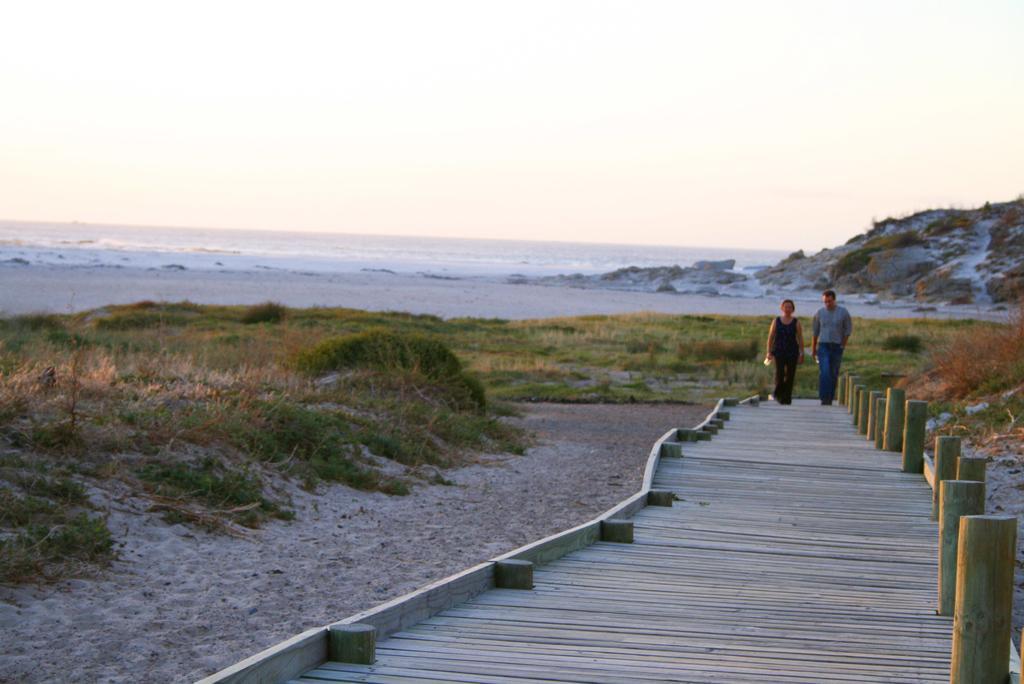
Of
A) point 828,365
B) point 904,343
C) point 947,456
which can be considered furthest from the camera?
point 904,343

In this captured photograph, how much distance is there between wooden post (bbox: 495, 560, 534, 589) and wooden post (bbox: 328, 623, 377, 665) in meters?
1.63

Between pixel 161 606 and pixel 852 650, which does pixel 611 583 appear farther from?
pixel 161 606

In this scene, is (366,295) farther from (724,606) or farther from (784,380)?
(724,606)

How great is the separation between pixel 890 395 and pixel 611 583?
7.35 meters

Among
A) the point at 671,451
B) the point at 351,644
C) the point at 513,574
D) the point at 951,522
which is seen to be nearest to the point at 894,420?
the point at 671,451

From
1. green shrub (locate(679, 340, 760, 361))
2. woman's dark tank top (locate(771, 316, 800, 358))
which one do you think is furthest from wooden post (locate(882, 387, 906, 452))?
green shrub (locate(679, 340, 760, 361))

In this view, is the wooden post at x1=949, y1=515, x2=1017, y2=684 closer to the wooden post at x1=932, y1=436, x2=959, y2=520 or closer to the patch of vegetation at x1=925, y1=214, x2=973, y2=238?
the wooden post at x1=932, y1=436, x2=959, y2=520

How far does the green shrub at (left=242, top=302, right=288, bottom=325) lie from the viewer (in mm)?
37906

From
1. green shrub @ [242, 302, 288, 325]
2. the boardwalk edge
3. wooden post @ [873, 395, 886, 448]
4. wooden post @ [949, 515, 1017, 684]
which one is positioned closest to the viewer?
the boardwalk edge

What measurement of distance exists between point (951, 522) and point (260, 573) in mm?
4634

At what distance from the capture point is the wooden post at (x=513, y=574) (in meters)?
6.32

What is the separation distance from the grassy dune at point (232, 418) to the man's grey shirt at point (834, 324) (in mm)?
4105

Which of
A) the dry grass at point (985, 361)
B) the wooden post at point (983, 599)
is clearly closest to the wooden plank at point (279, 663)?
the wooden post at point (983, 599)

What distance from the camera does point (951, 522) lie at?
617cm
